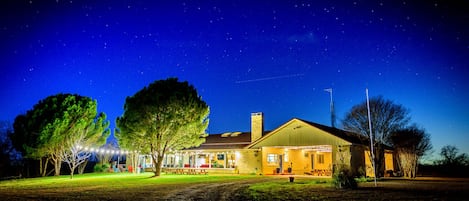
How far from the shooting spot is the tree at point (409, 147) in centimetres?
2786

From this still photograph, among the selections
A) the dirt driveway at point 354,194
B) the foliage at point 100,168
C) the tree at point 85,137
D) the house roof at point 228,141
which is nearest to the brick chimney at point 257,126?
the house roof at point 228,141

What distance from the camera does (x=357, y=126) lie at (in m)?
28.4

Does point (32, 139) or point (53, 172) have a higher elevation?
point (32, 139)

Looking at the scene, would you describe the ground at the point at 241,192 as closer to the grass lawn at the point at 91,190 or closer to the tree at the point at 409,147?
the grass lawn at the point at 91,190

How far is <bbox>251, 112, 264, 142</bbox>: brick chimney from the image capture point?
3431 cm

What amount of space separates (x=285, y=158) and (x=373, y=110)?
10.0 m

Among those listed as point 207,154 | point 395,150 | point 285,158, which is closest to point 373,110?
point 395,150

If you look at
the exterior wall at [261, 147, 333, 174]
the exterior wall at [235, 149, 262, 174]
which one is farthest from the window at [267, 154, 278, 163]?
the exterior wall at [235, 149, 262, 174]

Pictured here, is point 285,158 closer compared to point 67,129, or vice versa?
point 67,129

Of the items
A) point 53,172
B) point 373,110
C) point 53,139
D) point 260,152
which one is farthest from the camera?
point 53,172

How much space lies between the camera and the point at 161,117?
28.8 metres

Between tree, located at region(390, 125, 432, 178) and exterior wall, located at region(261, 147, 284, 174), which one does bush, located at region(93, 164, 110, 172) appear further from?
tree, located at region(390, 125, 432, 178)

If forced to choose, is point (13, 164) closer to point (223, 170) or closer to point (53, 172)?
point (53, 172)

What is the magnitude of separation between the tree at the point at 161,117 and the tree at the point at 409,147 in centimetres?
1614
